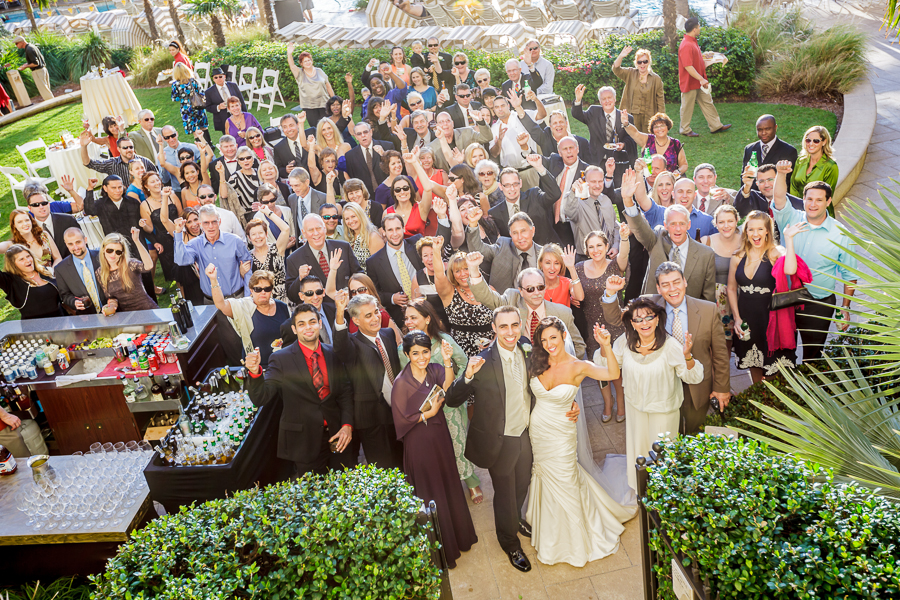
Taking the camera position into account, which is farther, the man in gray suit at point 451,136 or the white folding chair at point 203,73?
the white folding chair at point 203,73

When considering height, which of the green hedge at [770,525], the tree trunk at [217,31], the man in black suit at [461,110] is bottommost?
the green hedge at [770,525]

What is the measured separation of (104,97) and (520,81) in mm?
9023

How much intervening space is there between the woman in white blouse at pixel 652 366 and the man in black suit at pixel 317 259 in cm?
279

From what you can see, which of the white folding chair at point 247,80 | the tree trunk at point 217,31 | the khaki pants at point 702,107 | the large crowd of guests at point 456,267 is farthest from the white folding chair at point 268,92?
the khaki pants at point 702,107

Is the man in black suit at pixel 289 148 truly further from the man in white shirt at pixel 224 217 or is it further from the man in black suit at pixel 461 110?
the man in black suit at pixel 461 110

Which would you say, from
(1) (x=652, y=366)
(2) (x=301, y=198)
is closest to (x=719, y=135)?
(2) (x=301, y=198)

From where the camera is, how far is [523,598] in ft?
16.6

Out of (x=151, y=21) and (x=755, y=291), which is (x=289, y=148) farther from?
(x=151, y=21)

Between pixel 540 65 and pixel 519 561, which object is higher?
pixel 540 65

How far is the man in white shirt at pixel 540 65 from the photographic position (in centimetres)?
1085

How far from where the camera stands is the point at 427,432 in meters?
5.09

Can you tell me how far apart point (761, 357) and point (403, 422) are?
10.8ft

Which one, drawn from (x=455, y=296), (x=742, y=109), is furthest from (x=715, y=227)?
(x=742, y=109)

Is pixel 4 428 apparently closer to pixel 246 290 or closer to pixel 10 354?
pixel 10 354
